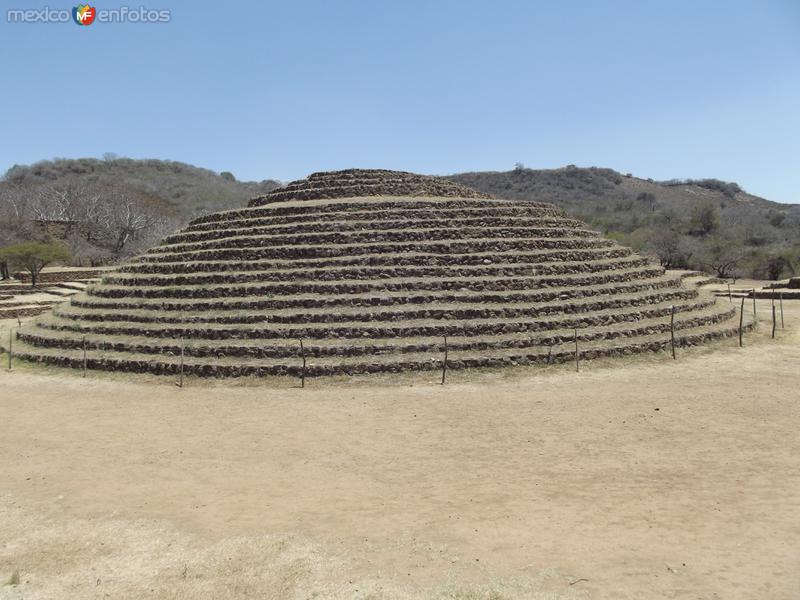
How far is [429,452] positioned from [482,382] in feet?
13.5

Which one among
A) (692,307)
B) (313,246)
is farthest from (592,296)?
(313,246)

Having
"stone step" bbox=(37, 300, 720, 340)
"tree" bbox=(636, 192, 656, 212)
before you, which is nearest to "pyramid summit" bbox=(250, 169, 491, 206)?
"stone step" bbox=(37, 300, 720, 340)

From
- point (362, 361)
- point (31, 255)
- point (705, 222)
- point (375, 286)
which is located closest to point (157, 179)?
point (31, 255)

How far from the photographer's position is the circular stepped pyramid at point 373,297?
1396cm

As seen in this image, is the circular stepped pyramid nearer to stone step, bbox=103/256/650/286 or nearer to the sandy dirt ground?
stone step, bbox=103/256/650/286

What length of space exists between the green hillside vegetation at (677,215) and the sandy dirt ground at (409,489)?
3639 cm

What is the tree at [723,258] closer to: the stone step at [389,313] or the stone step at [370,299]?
the stone step at [370,299]

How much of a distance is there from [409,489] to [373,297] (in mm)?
8225

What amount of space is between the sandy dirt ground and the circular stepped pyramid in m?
1.39

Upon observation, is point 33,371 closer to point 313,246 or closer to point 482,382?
point 313,246

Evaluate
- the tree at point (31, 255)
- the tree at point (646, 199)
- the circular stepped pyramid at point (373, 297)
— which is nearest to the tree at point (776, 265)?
the circular stepped pyramid at point (373, 297)

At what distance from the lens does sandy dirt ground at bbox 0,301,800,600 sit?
5.44m

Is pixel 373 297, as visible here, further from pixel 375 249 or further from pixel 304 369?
pixel 304 369

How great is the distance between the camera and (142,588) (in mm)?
5367
